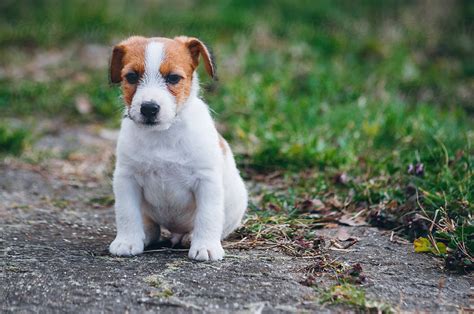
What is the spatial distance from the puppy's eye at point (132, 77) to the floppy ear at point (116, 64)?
0.80 ft

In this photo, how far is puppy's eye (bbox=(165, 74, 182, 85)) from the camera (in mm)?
4312

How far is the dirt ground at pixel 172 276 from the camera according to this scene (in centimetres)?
367

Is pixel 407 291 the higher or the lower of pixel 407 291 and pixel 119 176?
the lower

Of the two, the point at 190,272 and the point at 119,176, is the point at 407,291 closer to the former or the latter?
the point at 190,272

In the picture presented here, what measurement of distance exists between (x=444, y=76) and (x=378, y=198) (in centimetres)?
502

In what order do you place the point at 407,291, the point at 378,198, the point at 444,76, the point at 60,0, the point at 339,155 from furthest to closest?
1. the point at 60,0
2. the point at 444,76
3. the point at 339,155
4. the point at 378,198
5. the point at 407,291

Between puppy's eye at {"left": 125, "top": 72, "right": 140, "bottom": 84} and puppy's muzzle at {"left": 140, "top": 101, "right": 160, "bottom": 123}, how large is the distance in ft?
0.74

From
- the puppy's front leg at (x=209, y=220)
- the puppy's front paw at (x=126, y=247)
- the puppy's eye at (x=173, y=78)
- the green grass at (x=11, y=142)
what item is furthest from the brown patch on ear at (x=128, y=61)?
the green grass at (x=11, y=142)

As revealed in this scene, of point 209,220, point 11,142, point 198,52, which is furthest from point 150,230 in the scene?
point 11,142

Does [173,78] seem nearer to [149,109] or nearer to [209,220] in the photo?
[149,109]

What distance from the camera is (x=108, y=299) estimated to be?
3678 mm

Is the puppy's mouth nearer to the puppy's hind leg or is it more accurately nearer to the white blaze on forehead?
the white blaze on forehead

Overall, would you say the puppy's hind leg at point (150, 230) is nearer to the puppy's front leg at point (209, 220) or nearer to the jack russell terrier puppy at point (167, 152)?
the jack russell terrier puppy at point (167, 152)

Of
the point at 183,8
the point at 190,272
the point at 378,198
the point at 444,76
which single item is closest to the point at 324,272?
the point at 190,272
